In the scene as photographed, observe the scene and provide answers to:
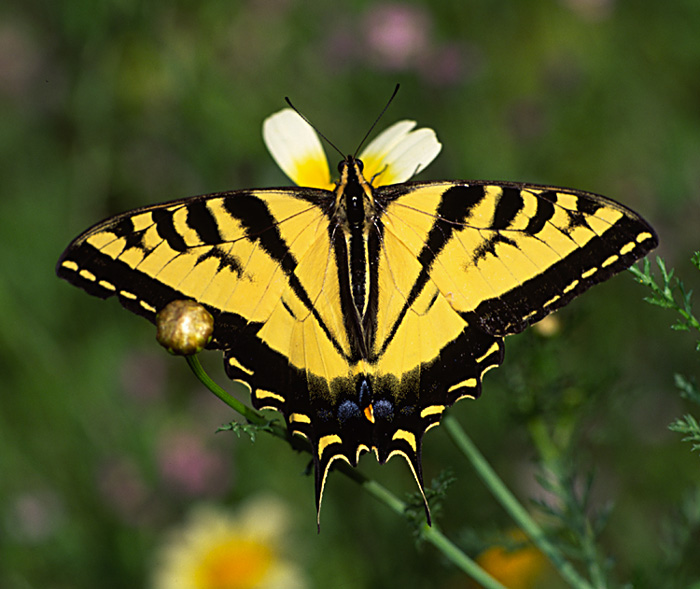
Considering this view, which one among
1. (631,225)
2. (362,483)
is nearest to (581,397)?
(631,225)

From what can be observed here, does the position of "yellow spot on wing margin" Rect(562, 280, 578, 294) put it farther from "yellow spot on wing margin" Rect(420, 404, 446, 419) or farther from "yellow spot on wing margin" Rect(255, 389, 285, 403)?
"yellow spot on wing margin" Rect(255, 389, 285, 403)

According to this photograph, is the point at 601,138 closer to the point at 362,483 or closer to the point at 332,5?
the point at 332,5

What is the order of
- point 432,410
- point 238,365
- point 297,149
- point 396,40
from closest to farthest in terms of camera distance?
1. point 432,410
2. point 238,365
3. point 297,149
4. point 396,40

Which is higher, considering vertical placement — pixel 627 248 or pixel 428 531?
pixel 627 248

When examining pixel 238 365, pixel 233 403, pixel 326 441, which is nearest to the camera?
pixel 233 403

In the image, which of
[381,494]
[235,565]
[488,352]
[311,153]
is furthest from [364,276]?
[235,565]

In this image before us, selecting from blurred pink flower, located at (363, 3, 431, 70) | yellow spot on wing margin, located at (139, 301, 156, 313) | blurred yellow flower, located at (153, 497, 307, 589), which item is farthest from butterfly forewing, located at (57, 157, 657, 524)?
blurred pink flower, located at (363, 3, 431, 70)

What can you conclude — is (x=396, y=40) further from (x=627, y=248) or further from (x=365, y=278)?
(x=627, y=248)

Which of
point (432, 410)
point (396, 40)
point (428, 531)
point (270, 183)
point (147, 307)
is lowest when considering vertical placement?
point (428, 531)
